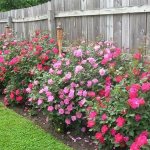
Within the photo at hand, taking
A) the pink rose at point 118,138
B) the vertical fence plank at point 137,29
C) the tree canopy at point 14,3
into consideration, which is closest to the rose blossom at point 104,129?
the pink rose at point 118,138

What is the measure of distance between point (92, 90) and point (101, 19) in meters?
1.53

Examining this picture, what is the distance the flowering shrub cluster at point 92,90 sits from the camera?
3.85m

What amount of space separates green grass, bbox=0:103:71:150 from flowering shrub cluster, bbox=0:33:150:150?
0.31 m

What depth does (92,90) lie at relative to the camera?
4.75 m

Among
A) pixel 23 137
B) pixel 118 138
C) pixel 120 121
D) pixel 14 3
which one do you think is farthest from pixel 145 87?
pixel 14 3

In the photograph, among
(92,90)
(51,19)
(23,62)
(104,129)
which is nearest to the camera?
(104,129)

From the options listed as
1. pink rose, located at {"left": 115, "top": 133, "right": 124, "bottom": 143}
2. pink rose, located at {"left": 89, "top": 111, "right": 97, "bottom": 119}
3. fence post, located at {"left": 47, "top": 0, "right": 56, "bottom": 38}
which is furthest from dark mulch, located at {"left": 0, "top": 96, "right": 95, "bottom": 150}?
fence post, located at {"left": 47, "top": 0, "right": 56, "bottom": 38}

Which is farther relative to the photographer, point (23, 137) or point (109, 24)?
point (109, 24)

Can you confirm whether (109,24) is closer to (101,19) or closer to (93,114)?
(101,19)

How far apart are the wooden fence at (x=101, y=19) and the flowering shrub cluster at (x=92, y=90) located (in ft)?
1.01

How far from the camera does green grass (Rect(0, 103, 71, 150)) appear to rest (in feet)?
15.3

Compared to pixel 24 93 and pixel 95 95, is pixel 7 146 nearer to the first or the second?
pixel 95 95

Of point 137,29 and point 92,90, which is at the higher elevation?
point 137,29

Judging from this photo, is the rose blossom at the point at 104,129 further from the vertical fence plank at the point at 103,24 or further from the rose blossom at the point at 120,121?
the vertical fence plank at the point at 103,24
